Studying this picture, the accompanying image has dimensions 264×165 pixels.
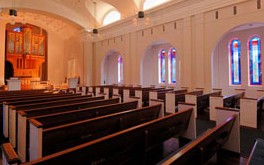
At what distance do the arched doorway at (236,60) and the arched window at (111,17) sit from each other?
5523mm

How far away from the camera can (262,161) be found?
4.41 feet

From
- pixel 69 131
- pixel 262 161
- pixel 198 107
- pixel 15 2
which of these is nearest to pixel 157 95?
pixel 198 107

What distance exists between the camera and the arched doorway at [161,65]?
10.4 metres

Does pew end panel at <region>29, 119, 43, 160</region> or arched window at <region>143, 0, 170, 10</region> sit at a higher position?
arched window at <region>143, 0, 170, 10</region>

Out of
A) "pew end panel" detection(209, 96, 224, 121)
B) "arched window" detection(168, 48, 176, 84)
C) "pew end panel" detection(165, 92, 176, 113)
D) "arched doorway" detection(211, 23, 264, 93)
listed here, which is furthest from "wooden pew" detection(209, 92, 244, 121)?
"arched window" detection(168, 48, 176, 84)

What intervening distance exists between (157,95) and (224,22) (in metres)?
3.30

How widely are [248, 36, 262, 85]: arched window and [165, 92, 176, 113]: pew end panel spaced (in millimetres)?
4769

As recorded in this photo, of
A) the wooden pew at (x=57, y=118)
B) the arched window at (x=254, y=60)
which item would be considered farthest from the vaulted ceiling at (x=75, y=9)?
the wooden pew at (x=57, y=118)

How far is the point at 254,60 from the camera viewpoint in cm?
787

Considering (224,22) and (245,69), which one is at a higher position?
(224,22)

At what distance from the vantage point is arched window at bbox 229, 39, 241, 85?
27.3 feet

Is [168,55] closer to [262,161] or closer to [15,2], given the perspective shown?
[15,2]

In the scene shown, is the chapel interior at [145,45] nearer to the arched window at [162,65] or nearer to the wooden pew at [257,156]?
the arched window at [162,65]

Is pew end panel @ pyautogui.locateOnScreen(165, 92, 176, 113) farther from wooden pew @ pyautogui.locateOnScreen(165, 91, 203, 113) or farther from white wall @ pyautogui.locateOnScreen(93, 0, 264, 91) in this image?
white wall @ pyautogui.locateOnScreen(93, 0, 264, 91)
